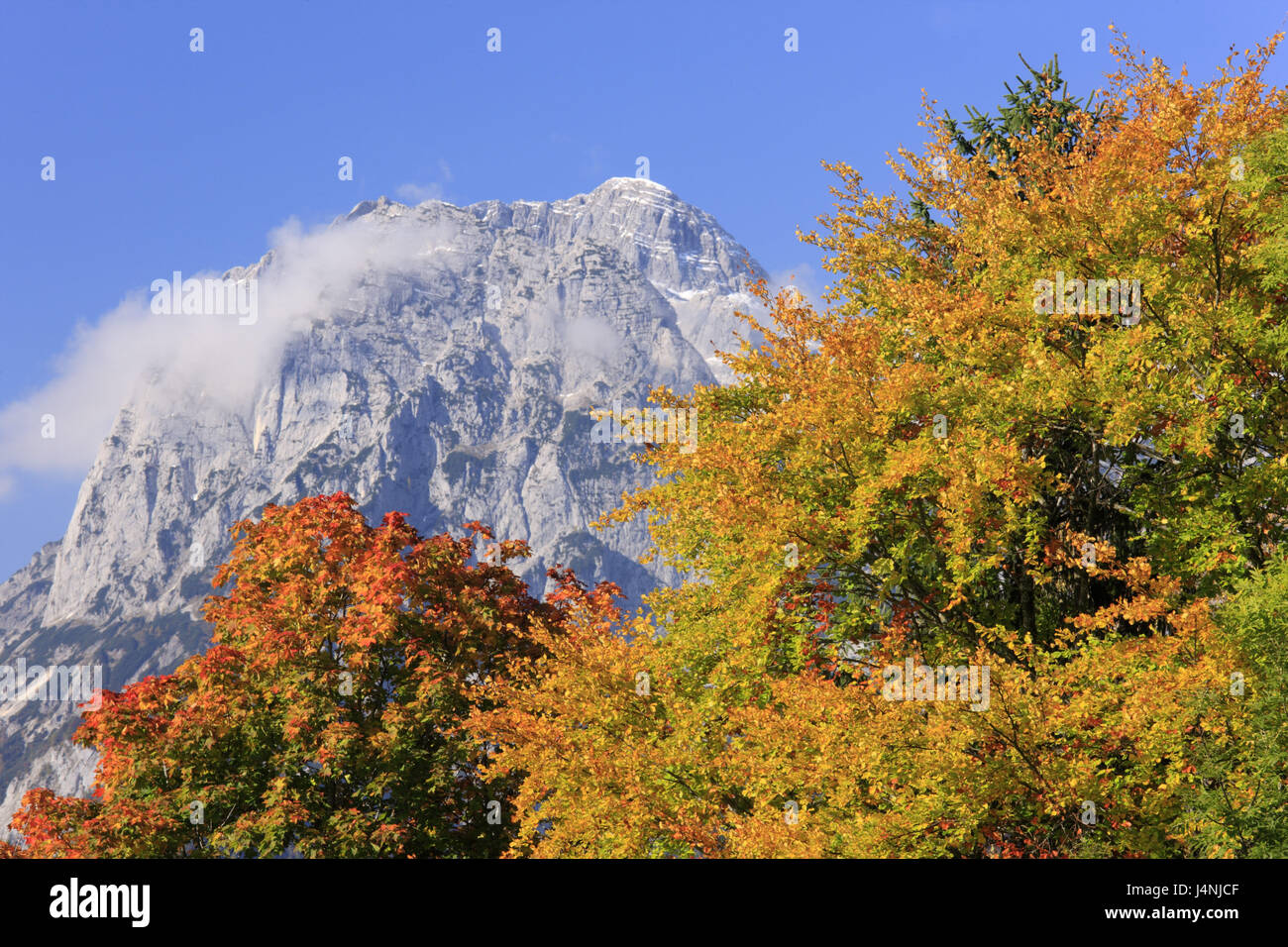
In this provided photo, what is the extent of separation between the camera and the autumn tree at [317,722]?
21438 millimetres

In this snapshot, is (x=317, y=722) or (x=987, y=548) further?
(x=317, y=722)

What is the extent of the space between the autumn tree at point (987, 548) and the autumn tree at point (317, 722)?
89.2 inches

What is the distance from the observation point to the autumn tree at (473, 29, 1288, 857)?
14156 mm

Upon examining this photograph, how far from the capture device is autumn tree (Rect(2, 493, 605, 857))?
21438 millimetres

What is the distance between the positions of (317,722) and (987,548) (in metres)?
13.9

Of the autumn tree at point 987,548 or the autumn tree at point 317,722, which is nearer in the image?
the autumn tree at point 987,548

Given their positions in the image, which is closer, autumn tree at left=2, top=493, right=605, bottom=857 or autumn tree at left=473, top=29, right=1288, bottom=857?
autumn tree at left=473, top=29, right=1288, bottom=857

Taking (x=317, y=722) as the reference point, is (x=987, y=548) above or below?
above

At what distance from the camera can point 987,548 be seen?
55.8 feet

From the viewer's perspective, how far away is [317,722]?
22719mm

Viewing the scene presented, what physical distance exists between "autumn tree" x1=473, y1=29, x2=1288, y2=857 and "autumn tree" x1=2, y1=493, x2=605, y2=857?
7.43 feet
